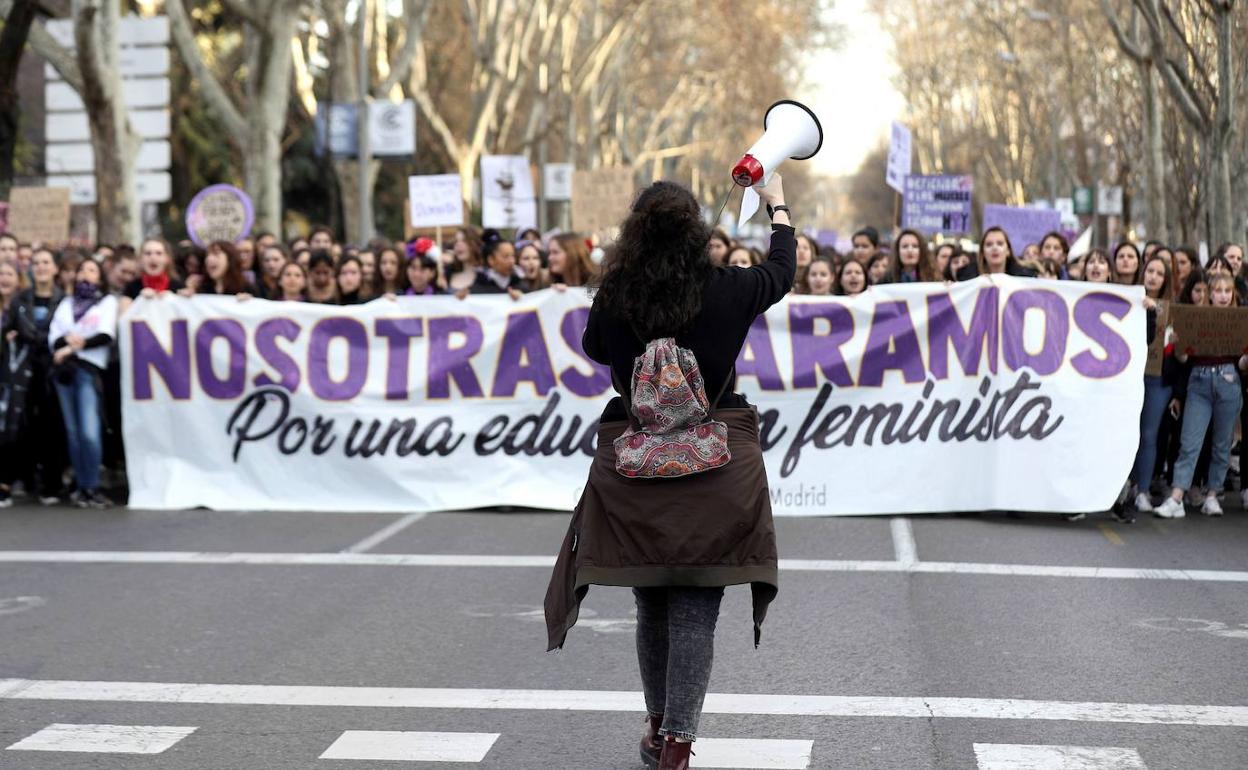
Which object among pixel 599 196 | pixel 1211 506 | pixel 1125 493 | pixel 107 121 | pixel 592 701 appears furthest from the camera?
pixel 599 196

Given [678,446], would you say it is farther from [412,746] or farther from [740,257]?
[740,257]

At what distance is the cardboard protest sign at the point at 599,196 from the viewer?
21.5 meters

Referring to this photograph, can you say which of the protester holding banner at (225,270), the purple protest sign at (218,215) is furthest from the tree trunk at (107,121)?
the protester holding banner at (225,270)

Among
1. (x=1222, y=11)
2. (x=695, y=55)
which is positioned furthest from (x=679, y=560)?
(x=695, y=55)

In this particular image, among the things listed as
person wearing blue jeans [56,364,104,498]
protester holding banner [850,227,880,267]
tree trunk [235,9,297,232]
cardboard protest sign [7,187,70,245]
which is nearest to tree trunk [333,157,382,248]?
tree trunk [235,9,297,232]

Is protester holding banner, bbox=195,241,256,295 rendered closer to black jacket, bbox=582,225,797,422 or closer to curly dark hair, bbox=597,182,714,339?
black jacket, bbox=582,225,797,422

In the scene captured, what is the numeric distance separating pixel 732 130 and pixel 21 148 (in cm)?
3458

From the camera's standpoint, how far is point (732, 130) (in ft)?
233

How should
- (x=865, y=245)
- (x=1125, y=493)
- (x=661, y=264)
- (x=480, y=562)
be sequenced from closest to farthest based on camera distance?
1. (x=661, y=264)
2. (x=480, y=562)
3. (x=1125, y=493)
4. (x=865, y=245)

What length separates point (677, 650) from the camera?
4965mm

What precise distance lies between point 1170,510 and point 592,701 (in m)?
5.62

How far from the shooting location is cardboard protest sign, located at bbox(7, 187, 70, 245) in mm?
18172

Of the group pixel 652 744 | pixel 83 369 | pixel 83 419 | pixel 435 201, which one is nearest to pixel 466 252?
pixel 83 369

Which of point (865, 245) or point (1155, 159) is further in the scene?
point (1155, 159)
